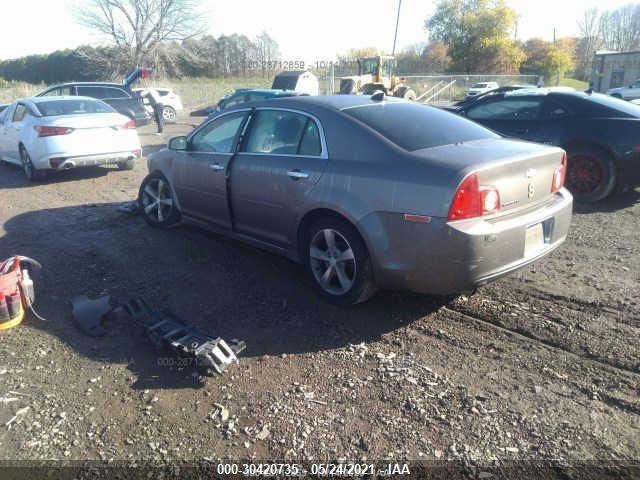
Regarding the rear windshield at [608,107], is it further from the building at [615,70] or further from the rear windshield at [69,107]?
the building at [615,70]

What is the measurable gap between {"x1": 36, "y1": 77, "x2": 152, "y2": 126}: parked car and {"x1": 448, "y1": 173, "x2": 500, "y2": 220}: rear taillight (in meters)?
13.4

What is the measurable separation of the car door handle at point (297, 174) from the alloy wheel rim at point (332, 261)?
460 millimetres

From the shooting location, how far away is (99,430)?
2697mm

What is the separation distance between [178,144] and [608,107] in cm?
562

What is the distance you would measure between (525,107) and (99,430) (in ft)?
23.3

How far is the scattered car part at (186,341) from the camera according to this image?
3.14m

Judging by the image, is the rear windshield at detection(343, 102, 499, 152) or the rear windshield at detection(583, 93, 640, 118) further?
the rear windshield at detection(583, 93, 640, 118)

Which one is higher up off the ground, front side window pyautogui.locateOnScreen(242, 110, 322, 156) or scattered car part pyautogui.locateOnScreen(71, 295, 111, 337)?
front side window pyautogui.locateOnScreen(242, 110, 322, 156)

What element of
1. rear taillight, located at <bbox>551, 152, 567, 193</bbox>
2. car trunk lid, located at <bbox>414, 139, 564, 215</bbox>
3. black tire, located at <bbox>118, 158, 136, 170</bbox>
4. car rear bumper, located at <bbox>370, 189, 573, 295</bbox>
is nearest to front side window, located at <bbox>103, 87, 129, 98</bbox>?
black tire, located at <bbox>118, 158, 136, 170</bbox>

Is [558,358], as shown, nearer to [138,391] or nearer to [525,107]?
[138,391]

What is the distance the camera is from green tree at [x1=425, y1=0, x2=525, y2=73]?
51156mm

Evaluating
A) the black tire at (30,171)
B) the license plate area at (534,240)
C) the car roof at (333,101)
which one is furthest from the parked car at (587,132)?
the black tire at (30,171)

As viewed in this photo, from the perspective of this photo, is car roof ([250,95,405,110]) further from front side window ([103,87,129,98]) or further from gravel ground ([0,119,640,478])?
front side window ([103,87,129,98])

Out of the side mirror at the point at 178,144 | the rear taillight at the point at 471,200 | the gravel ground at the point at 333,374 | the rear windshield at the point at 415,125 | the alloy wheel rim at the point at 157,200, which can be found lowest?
the gravel ground at the point at 333,374
